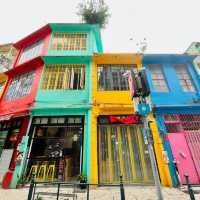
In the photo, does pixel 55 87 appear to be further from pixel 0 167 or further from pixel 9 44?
pixel 9 44

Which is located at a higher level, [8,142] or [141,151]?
[8,142]

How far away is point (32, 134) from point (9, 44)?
12086mm

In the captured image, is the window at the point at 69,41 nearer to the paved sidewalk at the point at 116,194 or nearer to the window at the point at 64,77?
the window at the point at 64,77

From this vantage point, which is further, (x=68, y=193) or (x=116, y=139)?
(x=116, y=139)

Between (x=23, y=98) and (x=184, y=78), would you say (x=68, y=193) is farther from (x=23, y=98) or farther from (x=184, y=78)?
(x=184, y=78)

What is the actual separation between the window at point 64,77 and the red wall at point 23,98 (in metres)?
0.60

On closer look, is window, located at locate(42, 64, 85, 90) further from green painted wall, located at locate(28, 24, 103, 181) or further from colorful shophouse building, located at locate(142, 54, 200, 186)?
colorful shophouse building, located at locate(142, 54, 200, 186)

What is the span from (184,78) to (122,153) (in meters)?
7.02

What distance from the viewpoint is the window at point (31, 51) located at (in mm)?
13066

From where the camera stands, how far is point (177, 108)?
31.2ft

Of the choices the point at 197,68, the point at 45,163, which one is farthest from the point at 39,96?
the point at 197,68

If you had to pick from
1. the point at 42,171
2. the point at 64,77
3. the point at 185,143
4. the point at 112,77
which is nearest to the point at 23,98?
the point at 64,77

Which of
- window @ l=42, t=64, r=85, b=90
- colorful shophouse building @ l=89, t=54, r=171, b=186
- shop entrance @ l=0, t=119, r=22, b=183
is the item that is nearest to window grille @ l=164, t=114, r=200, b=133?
colorful shophouse building @ l=89, t=54, r=171, b=186

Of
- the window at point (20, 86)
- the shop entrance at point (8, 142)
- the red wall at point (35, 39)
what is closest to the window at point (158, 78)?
the red wall at point (35, 39)
